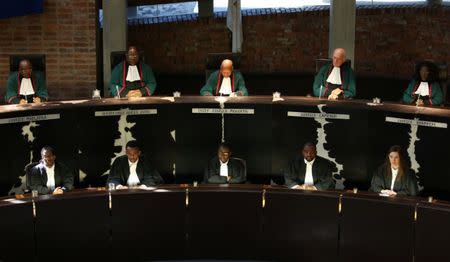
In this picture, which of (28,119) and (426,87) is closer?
(28,119)

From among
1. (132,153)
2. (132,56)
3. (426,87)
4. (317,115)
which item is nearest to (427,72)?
(426,87)

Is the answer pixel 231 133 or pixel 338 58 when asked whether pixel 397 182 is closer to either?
pixel 231 133

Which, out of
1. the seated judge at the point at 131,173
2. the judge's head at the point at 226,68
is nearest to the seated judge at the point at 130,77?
the judge's head at the point at 226,68

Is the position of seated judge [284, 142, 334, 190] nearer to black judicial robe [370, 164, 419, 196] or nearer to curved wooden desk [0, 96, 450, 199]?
black judicial robe [370, 164, 419, 196]

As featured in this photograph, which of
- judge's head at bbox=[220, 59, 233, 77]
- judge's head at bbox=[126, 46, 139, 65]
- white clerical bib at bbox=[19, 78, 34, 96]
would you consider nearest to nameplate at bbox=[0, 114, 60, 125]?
white clerical bib at bbox=[19, 78, 34, 96]

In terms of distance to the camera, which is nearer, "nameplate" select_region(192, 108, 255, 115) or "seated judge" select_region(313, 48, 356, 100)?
"nameplate" select_region(192, 108, 255, 115)

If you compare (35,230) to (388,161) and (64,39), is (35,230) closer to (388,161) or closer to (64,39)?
(388,161)

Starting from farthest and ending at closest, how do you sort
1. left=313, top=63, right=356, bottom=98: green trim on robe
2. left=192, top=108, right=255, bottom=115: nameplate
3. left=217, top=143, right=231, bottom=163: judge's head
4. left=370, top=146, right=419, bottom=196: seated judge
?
1. left=313, top=63, right=356, bottom=98: green trim on robe
2. left=192, top=108, right=255, bottom=115: nameplate
3. left=217, top=143, right=231, bottom=163: judge's head
4. left=370, top=146, right=419, bottom=196: seated judge

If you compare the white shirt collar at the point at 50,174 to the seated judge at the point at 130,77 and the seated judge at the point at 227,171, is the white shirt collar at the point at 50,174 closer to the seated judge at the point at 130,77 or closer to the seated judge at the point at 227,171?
the seated judge at the point at 227,171

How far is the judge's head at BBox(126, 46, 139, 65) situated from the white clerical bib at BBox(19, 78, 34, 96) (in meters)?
1.29

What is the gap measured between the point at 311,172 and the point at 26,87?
3.87 m

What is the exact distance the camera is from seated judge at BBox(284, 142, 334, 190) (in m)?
9.26

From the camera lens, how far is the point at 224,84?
1119 cm

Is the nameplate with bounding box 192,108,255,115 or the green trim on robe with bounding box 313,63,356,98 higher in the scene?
the green trim on robe with bounding box 313,63,356,98
